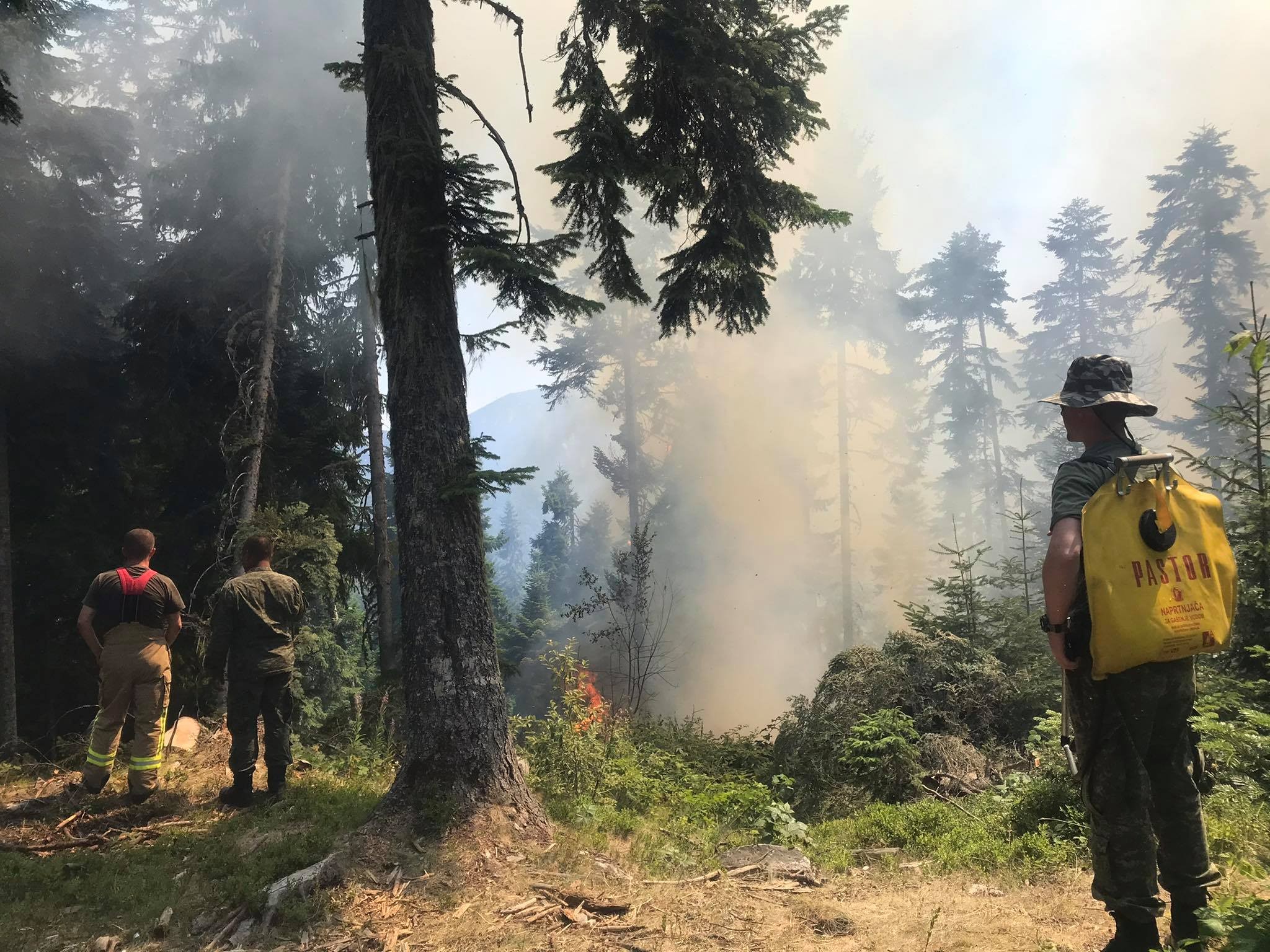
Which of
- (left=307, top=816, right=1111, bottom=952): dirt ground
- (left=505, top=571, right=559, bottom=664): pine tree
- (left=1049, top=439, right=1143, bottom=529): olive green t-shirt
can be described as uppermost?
(left=1049, top=439, right=1143, bottom=529): olive green t-shirt

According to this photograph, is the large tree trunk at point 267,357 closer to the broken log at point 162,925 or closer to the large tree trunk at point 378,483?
the large tree trunk at point 378,483

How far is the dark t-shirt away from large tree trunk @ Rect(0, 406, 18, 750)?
6.06 metres

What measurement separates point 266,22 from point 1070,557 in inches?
594

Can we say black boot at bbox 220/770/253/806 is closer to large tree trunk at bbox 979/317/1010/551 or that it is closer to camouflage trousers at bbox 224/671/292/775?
camouflage trousers at bbox 224/671/292/775

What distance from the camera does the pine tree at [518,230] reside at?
456cm

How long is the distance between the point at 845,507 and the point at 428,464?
26.1 m

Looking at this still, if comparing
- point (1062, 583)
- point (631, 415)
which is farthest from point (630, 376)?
point (1062, 583)

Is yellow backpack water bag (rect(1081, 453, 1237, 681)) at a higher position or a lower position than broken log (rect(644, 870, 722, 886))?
higher

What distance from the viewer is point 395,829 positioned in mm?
4195

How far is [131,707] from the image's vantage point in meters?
5.77

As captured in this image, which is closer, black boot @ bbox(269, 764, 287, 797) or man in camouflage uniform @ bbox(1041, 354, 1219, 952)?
man in camouflage uniform @ bbox(1041, 354, 1219, 952)

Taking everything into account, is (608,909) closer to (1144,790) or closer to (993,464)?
(1144,790)

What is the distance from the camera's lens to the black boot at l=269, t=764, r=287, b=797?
18.8 feet

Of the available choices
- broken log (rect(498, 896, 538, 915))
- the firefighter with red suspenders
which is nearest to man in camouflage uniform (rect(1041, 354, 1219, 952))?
broken log (rect(498, 896, 538, 915))
